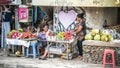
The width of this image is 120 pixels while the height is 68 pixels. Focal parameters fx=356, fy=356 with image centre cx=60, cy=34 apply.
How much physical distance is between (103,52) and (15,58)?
3.88 meters

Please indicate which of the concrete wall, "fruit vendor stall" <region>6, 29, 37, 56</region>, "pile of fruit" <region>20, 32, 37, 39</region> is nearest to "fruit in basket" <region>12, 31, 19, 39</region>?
"fruit vendor stall" <region>6, 29, 37, 56</region>

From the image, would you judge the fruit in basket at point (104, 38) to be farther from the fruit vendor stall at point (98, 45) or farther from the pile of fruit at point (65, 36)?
the pile of fruit at point (65, 36)

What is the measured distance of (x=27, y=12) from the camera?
17391 millimetres

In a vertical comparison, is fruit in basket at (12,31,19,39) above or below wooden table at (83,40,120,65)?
above

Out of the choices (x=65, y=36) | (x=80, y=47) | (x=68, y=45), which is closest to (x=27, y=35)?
(x=65, y=36)

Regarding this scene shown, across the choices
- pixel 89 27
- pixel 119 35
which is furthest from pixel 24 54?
pixel 119 35

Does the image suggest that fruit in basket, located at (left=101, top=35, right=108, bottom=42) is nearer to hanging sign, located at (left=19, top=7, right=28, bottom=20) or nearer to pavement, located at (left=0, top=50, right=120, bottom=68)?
pavement, located at (left=0, top=50, right=120, bottom=68)

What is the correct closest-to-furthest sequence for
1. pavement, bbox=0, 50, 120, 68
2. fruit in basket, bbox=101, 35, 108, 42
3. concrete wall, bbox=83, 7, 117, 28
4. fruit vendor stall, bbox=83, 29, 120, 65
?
pavement, bbox=0, 50, 120, 68 → fruit vendor stall, bbox=83, 29, 120, 65 → fruit in basket, bbox=101, 35, 108, 42 → concrete wall, bbox=83, 7, 117, 28

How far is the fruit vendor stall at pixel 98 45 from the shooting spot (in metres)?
13.8

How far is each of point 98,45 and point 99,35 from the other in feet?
1.69

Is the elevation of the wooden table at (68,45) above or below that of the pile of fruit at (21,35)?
below

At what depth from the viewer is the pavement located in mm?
13680

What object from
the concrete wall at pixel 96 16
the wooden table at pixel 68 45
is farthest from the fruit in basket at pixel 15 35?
the concrete wall at pixel 96 16

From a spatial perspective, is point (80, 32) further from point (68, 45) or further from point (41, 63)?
point (41, 63)
